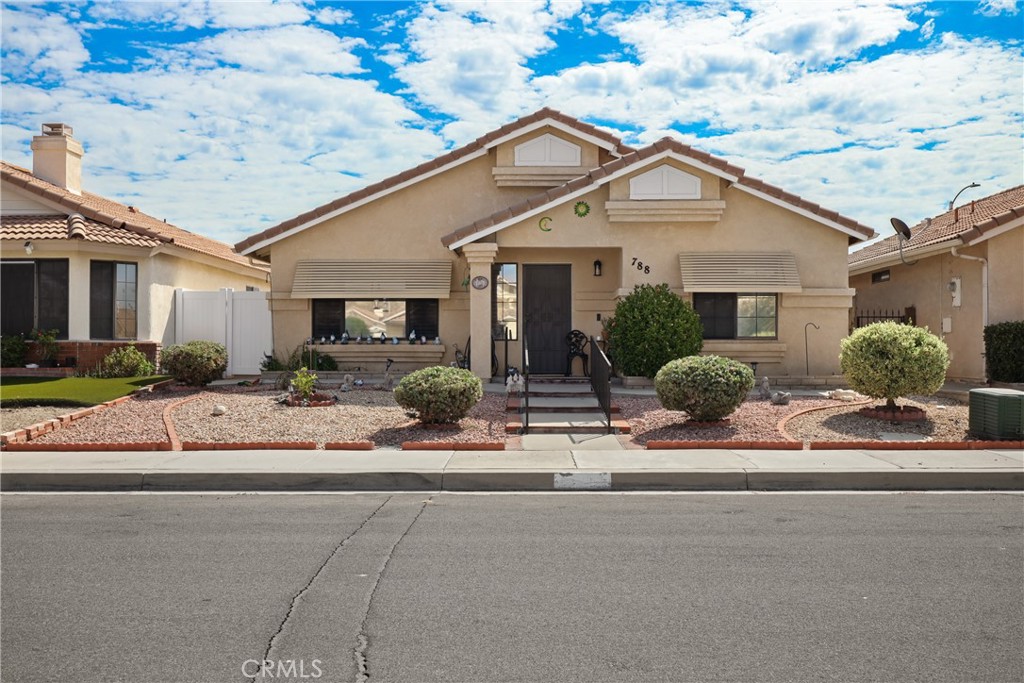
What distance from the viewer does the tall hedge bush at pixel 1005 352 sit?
16031 mm

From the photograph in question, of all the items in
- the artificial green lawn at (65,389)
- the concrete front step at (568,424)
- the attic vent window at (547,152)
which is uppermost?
the attic vent window at (547,152)

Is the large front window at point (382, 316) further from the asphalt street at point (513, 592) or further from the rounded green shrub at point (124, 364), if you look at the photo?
the asphalt street at point (513, 592)

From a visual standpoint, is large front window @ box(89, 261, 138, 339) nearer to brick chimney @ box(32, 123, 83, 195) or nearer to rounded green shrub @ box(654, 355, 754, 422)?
brick chimney @ box(32, 123, 83, 195)

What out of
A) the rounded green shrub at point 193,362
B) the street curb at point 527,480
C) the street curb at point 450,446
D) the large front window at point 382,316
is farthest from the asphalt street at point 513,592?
the large front window at point 382,316

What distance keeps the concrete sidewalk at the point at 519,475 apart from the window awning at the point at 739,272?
6877 mm

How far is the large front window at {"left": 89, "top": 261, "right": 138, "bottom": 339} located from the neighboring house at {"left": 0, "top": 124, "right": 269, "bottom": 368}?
22mm

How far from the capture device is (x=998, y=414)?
1152 cm

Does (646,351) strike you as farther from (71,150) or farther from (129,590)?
(71,150)

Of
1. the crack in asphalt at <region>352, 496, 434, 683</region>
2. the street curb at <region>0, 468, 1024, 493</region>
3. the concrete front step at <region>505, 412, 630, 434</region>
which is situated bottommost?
the crack in asphalt at <region>352, 496, 434, 683</region>

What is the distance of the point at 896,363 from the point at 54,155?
20968 mm

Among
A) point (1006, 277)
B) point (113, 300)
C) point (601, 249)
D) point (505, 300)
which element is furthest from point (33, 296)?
point (1006, 277)

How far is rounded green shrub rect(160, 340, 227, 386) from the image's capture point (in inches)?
612

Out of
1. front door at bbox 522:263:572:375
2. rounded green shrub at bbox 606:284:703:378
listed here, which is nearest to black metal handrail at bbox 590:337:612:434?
rounded green shrub at bbox 606:284:703:378

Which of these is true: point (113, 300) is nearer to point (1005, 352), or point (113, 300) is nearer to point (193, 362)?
point (193, 362)
